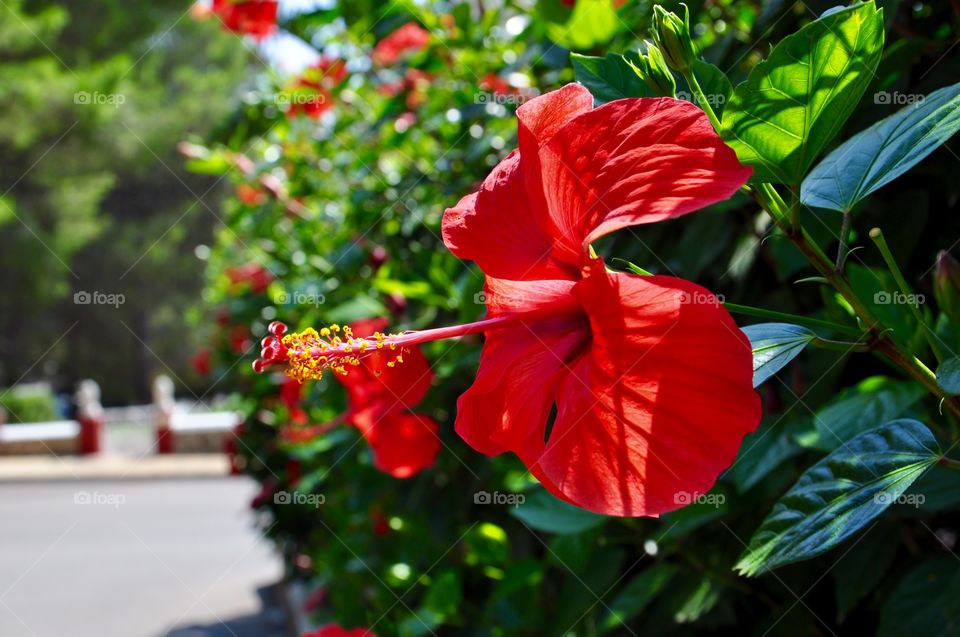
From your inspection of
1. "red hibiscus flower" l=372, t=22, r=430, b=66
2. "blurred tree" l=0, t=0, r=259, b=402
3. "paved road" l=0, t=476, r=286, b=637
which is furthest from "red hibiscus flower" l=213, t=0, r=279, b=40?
"blurred tree" l=0, t=0, r=259, b=402

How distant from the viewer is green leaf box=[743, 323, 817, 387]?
555mm

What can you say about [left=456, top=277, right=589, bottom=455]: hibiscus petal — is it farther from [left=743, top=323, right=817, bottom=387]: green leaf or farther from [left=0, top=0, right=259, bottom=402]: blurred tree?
[left=0, top=0, right=259, bottom=402]: blurred tree

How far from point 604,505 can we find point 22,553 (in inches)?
293

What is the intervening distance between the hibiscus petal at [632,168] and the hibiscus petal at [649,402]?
4cm

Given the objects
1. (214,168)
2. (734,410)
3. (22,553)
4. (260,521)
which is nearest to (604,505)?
(734,410)

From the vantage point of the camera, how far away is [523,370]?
→ 615mm

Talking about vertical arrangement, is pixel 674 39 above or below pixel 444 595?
above

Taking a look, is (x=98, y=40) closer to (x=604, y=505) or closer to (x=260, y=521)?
(x=260, y=521)

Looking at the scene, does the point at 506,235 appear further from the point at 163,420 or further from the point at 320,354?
the point at 163,420

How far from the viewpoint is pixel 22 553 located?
6898 mm

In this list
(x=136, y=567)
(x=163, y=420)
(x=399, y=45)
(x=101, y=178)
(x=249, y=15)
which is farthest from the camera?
(x=101, y=178)

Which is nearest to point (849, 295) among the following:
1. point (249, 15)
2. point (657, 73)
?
point (657, 73)

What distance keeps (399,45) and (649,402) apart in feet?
5.38

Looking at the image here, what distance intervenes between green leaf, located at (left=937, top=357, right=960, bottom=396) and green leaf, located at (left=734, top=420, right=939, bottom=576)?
0.16ft
